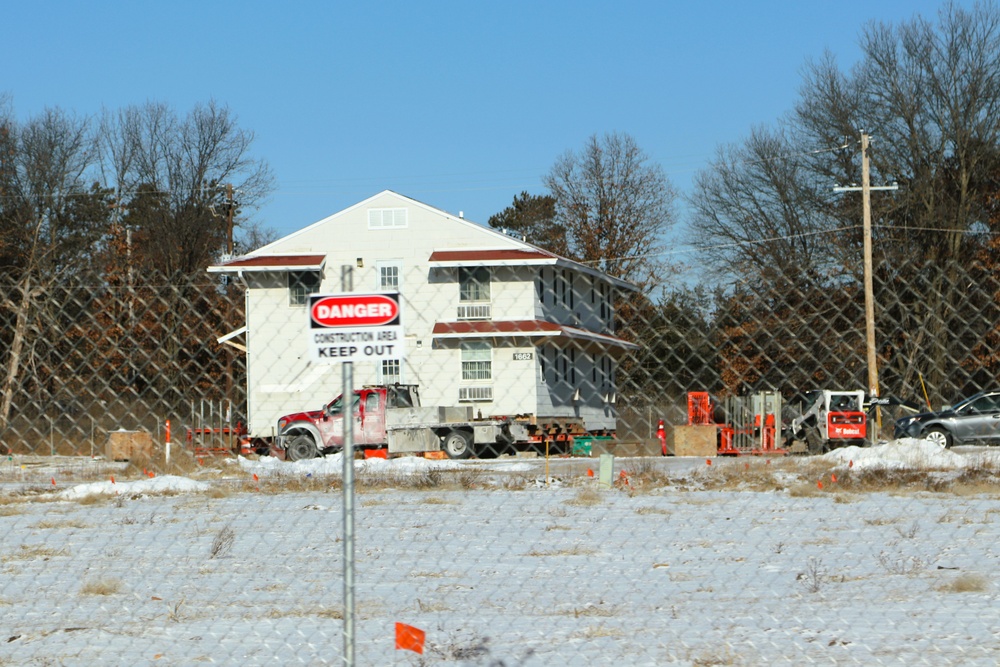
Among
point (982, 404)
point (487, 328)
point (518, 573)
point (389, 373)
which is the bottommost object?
point (518, 573)

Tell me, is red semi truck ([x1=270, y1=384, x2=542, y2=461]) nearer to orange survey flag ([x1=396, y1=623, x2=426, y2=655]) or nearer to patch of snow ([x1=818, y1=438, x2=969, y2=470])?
patch of snow ([x1=818, y1=438, x2=969, y2=470])

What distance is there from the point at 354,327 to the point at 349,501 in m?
0.72

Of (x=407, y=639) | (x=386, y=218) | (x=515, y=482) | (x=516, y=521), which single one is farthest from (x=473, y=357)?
(x=386, y=218)

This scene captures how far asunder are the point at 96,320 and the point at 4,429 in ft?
5.60

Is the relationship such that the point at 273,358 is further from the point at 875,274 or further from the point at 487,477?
the point at 487,477

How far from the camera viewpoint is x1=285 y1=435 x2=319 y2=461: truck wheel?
A: 103 ft

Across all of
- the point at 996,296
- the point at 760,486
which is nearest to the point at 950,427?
the point at 760,486

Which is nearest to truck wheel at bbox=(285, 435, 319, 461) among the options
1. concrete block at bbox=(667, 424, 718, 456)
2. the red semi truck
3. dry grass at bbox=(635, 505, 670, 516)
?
the red semi truck

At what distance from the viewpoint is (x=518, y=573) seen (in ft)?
35.4

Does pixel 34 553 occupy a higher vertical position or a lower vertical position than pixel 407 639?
lower

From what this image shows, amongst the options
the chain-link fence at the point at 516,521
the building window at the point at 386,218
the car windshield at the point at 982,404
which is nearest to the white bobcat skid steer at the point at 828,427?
the car windshield at the point at 982,404

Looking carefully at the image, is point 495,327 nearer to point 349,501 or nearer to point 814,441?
point 349,501

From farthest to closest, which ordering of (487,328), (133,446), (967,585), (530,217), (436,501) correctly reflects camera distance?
(530,217) → (133,446) → (436,501) → (967,585) → (487,328)

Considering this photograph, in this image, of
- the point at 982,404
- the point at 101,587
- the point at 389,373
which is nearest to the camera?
the point at 101,587
